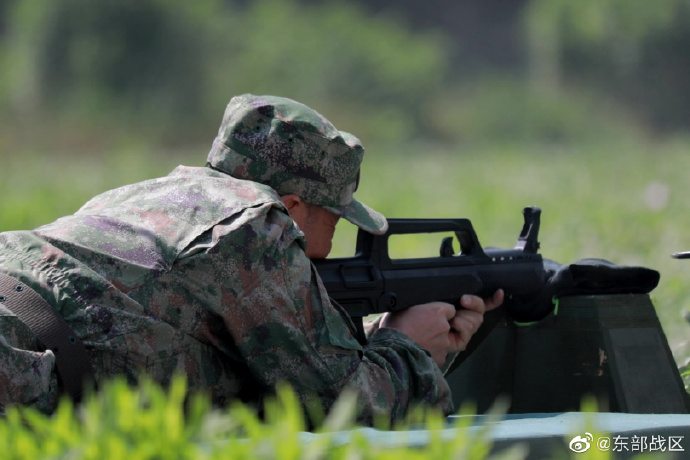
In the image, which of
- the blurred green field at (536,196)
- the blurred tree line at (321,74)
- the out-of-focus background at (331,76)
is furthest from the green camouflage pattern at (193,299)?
the blurred tree line at (321,74)

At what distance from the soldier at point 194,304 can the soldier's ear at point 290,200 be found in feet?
0.34

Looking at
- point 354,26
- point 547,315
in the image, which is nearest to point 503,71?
point 354,26

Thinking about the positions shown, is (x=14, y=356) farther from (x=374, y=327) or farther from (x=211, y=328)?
(x=374, y=327)

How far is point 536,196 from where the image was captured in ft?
43.9

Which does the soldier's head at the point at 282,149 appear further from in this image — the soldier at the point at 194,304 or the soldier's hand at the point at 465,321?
the soldier's hand at the point at 465,321

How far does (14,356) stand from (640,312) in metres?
2.10

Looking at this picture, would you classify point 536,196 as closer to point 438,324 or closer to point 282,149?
point 438,324

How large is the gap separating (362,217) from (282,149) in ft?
1.26

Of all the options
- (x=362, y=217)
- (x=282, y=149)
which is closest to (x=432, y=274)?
(x=362, y=217)

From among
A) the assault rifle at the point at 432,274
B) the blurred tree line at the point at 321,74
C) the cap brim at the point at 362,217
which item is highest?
the blurred tree line at the point at 321,74

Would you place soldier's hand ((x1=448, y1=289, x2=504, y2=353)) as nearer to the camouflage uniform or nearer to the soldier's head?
the camouflage uniform

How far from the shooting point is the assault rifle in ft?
10.6

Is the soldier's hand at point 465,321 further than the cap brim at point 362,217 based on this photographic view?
Yes

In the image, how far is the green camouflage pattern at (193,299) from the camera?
2586 mm
